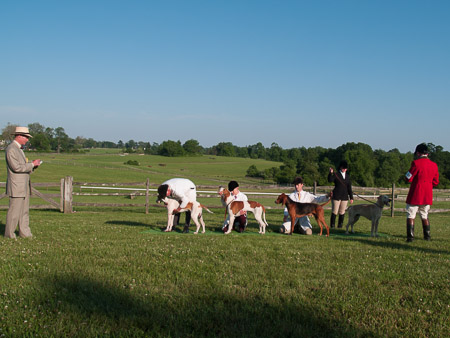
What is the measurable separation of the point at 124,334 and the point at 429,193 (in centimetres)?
787

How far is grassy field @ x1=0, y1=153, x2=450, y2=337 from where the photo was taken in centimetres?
373

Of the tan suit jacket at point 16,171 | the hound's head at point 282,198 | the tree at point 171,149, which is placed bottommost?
the hound's head at point 282,198

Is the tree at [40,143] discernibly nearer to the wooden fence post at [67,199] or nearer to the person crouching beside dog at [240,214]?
the wooden fence post at [67,199]

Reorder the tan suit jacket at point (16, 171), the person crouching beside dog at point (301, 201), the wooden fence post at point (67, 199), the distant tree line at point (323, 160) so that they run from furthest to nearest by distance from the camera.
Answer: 1. the distant tree line at point (323, 160)
2. the wooden fence post at point (67, 199)
3. the person crouching beside dog at point (301, 201)
4. the tan suit jacket at point (16, 171)

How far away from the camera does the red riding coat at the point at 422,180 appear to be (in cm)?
877

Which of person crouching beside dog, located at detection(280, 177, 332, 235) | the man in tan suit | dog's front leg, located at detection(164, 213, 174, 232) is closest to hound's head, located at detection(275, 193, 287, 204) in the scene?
person crouching beside dog, located at detection(280, 177, 332, 235)

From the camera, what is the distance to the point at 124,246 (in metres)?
7.36

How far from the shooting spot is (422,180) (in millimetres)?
8781

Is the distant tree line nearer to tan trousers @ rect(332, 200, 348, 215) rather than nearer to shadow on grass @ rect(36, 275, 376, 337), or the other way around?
tan trousers @ rect(332, 200, 348, 215)

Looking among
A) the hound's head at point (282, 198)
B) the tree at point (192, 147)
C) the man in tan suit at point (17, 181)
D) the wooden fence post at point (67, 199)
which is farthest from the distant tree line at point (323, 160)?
the hound's head at point (282, 198)

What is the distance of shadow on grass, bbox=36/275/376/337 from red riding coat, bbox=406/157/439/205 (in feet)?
19.2

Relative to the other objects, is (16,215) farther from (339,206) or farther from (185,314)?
(339,206)

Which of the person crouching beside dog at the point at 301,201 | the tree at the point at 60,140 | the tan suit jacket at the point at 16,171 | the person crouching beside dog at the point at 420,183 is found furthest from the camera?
the tree at the point at 60,140

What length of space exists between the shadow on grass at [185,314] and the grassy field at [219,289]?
0.04ft
